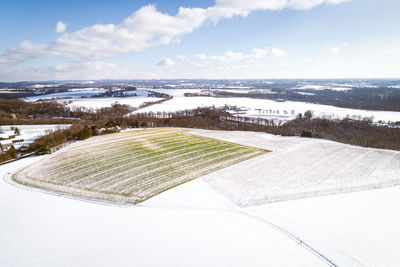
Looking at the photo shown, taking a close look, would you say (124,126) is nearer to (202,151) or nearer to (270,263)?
(202,151)

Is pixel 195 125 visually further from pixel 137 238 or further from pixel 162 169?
pixel 137 238

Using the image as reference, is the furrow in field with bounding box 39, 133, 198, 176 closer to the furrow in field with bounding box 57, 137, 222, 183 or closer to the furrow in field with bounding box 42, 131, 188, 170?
the furrow in field with bounding box 57, 137, 222, 183

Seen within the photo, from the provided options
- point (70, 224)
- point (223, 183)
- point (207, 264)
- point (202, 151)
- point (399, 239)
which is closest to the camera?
point (207, 264)

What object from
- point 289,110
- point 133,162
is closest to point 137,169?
point 133,162

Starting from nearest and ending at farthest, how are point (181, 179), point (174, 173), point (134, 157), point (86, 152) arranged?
point (181, 179), point (174, 173), point (134, 157), point (86, 152)

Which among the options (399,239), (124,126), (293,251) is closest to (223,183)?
(293,251)

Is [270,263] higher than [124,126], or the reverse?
[124,126]

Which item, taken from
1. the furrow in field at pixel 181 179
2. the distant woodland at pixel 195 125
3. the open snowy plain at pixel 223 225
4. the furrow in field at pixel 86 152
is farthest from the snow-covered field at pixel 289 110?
the open snowy plain at pixel 223 225

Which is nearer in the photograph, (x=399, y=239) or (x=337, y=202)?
(x=399, y=239)
